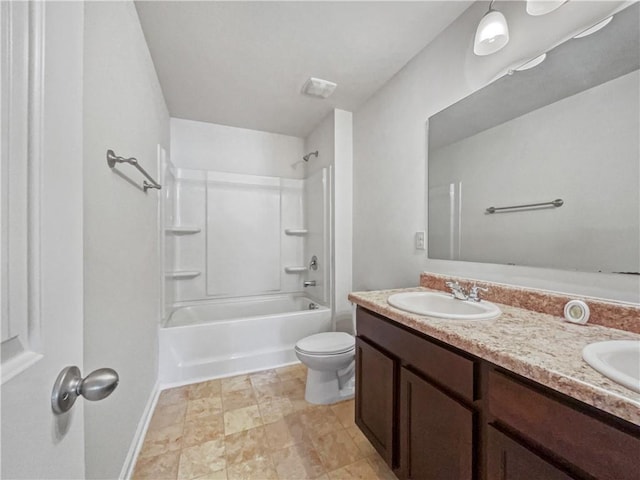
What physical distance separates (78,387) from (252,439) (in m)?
1.40

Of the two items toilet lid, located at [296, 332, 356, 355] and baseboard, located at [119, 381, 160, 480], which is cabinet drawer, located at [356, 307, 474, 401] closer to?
toilet lid, located at [296, 332, 356, 355]

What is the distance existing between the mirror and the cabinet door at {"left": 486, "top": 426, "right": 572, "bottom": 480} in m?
0.72

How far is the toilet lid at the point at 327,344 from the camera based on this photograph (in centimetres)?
176

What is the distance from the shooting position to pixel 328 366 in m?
1.76

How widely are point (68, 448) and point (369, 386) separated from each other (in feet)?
3.86

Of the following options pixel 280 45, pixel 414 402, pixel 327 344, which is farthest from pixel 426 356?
pixel 280 45

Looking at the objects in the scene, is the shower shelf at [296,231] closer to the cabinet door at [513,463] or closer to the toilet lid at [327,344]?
the toilet lid at [327,344]

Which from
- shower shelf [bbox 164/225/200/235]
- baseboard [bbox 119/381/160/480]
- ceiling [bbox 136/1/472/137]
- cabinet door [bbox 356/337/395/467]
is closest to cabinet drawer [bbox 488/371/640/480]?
cabinet door [bbox 356/337/395/467]

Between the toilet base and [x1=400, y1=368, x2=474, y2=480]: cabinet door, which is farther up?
[x1=400, y1=368, x2=474, y2=480]: cabinet door

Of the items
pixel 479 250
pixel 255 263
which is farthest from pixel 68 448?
pixel 255 263

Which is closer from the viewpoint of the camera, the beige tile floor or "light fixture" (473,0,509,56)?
"light fixture" (473,0,509,56)

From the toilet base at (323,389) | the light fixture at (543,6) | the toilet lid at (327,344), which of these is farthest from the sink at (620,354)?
the toilet base at (323,389)

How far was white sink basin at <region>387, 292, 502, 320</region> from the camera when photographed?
101 cm

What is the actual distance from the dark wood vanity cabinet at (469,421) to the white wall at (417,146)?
1.98 feet
